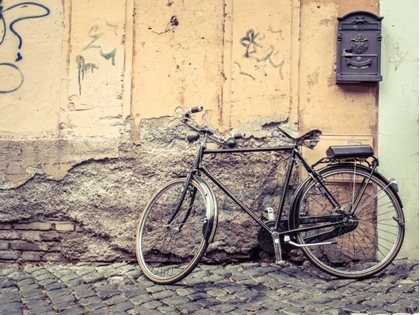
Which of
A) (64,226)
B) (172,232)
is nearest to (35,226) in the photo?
(64,226)

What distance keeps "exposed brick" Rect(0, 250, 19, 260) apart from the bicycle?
1201 mm

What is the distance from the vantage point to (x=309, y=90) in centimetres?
476

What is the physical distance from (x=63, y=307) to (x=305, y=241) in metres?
1.92

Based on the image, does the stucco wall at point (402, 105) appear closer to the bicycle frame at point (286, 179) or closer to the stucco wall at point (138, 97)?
the stucco wall at point (138, 97)

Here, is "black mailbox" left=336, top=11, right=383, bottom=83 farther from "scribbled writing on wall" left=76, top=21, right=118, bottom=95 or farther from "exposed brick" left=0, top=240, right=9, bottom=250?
"exposed brick" left=0, top=240, right=9, bottom=250

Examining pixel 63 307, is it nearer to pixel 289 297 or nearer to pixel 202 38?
pixel 289 297

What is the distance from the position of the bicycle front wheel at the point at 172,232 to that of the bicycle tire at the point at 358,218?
86 centimetres

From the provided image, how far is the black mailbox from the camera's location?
15.2ft

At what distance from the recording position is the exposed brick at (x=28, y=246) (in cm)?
484

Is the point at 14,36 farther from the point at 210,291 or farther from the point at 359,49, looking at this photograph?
the point at 359,49

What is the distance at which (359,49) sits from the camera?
15.2 ft

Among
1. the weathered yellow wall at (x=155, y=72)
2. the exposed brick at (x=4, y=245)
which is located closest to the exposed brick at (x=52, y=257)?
the exposed brick at (x=4, y=245)

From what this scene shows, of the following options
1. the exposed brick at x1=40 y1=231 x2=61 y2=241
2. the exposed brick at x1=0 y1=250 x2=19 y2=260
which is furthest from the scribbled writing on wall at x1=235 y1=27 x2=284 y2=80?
the exposed brick at x1=0 y1=250 x2=19 y2=260

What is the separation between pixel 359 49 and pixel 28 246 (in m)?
3.44
